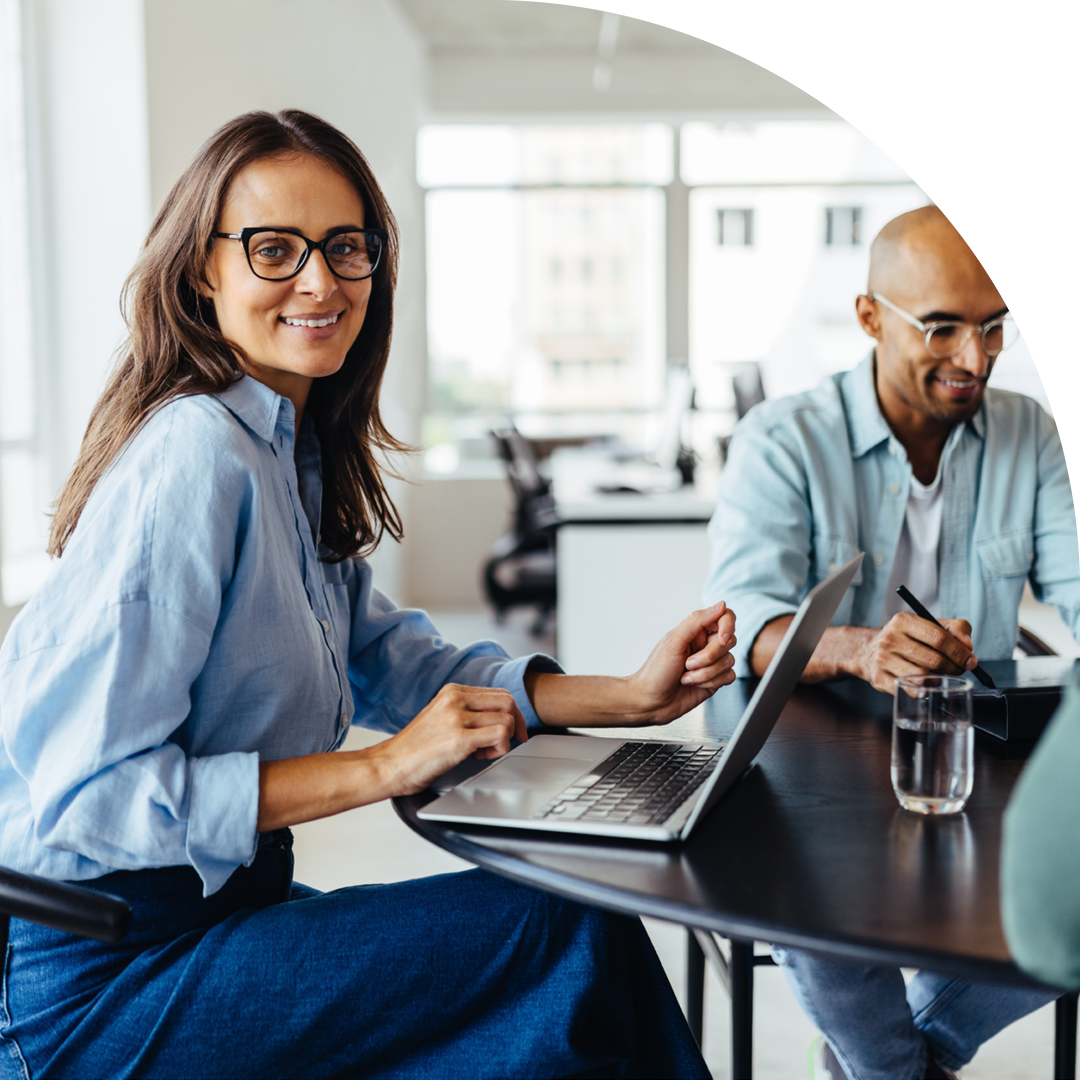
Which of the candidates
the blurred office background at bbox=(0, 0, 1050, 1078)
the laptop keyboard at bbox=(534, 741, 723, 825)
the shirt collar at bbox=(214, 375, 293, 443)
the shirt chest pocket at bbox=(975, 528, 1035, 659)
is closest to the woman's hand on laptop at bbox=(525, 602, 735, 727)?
the laptop keyboard at bbox=(534, 741, 723, 825)

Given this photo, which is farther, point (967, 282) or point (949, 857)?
point (967, 282)

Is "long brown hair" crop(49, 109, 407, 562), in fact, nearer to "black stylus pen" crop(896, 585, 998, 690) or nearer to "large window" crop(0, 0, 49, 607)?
"black stylus pen" crop(896, 585, 998, 690)

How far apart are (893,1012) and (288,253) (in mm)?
1179

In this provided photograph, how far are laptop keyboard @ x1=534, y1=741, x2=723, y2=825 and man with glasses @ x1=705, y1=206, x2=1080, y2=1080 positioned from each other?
51 cm

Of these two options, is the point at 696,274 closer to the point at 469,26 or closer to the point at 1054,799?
the point at 469,26

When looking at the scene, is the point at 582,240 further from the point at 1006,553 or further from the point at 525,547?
the point at 1006,553

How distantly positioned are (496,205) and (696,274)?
1431 mm

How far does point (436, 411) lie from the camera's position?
26.4 ft

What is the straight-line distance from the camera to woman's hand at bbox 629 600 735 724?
1.39 metres

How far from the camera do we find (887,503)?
1.95m

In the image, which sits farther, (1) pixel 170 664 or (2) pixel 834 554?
(2) pixel 834 554

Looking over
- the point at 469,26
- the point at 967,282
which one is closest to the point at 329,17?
the point at 469,26

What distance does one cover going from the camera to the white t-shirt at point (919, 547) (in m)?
1.96

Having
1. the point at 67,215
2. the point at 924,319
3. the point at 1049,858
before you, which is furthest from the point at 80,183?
the point at 1049,858
